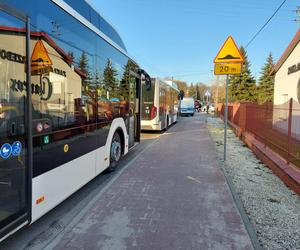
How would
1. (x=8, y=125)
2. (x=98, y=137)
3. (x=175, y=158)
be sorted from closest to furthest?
(x=8, y=125), (x=98, y=137), (x=175, y=158)

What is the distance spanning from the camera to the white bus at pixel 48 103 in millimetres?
2764

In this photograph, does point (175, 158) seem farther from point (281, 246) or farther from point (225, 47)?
point (281, 246)


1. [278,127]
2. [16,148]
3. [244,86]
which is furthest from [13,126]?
[244,86]

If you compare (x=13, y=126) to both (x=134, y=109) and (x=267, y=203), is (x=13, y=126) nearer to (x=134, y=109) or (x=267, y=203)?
(x=267, y=203)

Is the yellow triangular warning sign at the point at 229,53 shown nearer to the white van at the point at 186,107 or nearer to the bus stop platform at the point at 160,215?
the bus stop platform at the point at 160,215

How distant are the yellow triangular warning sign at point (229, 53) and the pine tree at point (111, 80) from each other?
3.04 meters

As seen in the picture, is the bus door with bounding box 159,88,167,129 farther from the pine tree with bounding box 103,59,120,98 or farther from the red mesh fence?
the pine tree with bounding box 103,59,120,98

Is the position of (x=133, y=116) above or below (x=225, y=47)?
below

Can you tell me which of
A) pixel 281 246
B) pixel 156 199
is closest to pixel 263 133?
pixel 156 199

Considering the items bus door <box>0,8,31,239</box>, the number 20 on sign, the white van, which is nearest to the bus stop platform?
bus door <box>0,8,31,239</box>

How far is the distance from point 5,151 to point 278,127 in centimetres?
755

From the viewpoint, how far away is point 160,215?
4.03 m

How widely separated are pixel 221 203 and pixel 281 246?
1.41 m

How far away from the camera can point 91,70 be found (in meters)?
4.84
